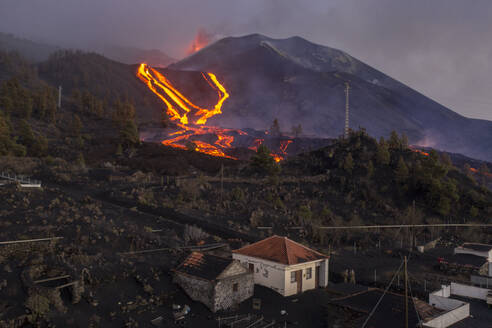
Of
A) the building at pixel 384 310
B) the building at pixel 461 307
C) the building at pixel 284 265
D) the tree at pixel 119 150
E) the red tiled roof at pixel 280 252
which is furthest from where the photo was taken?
the tree at pixel 119 150

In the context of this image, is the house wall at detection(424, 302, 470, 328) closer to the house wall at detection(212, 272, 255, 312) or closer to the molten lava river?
the house wall at detection(212, 272, 255, 312)

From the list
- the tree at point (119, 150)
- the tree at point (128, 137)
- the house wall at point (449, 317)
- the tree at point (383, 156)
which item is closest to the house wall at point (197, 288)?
the house wall at point (449, 317)

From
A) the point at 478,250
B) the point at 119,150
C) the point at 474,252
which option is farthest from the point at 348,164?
the point at 119,150

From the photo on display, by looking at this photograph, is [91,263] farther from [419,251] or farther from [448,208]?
[448,208]

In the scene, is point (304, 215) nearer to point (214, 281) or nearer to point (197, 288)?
point (197, 288)

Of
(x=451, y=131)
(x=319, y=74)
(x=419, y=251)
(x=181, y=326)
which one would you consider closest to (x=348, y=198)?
(x=419, y=251)

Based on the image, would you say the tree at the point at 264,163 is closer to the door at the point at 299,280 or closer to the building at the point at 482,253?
the building at the point at 482,253
